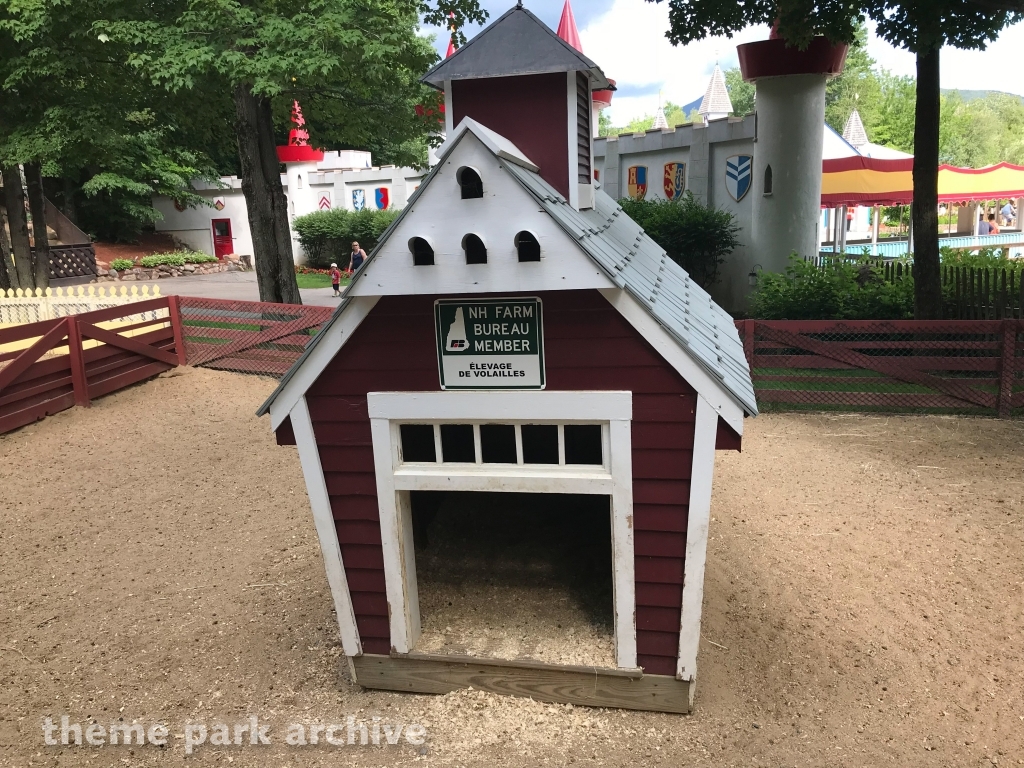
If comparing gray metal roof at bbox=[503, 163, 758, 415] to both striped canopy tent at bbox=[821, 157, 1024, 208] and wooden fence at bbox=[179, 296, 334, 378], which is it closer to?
wooden fence at bbox=[179, 296, 334, 378]

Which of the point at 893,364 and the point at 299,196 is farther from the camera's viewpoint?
the point at 299,196

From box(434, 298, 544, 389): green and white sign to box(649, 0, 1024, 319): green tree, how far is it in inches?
374

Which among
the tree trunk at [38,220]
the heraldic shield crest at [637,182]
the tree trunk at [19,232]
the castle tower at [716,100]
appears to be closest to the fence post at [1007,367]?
the heraldic shield crest at [637,182]

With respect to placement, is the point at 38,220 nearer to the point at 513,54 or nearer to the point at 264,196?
the point at 264,196

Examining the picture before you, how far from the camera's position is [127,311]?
12500 millimetres

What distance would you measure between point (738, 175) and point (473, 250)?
15.6 metres

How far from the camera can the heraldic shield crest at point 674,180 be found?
19.7 metres

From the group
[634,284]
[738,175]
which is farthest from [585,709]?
[738,175]

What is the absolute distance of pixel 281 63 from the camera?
38.0 ft

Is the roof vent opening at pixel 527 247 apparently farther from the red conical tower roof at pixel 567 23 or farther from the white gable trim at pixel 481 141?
the red conical tower roof at pixel 567 23

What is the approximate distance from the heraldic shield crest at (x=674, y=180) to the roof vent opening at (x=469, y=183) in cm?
1693

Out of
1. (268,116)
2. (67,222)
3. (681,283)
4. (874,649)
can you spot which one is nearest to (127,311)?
(268,116)

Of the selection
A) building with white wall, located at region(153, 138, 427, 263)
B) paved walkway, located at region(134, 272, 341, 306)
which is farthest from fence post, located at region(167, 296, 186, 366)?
building with white wall, located at region(153, 138, 427, 263)

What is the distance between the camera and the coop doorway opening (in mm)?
5051
